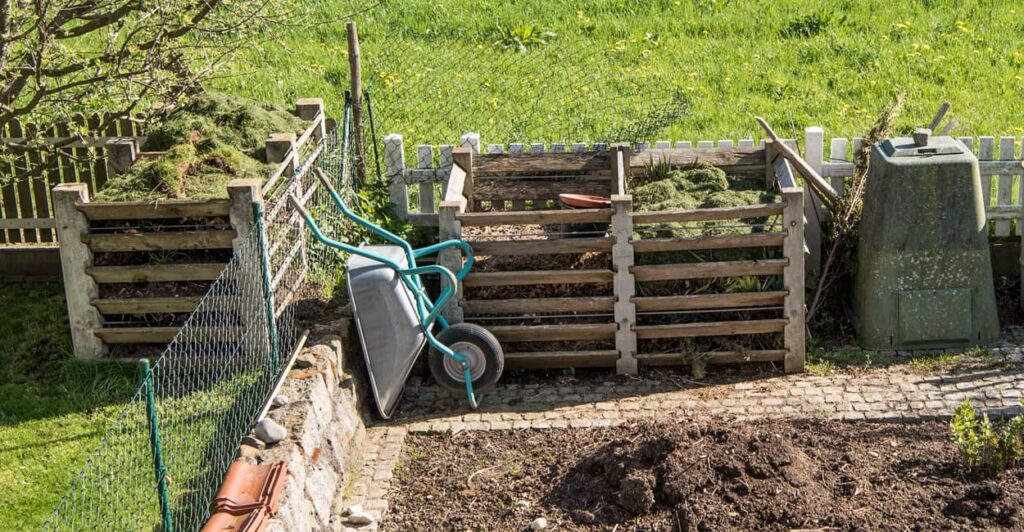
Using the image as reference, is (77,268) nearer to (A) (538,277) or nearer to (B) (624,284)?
(A) (538,277)

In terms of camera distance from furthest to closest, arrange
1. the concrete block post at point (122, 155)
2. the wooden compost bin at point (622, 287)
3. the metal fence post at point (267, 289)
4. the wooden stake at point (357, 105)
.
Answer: the wooden stake at point (357, 105), the concrete block post at point (122, 155), the wooden compost bin at point (622, 287), the metal fence post at point (267, 289)

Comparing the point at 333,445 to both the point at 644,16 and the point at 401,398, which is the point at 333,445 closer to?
the point at 401,398

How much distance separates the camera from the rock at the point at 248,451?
659cm

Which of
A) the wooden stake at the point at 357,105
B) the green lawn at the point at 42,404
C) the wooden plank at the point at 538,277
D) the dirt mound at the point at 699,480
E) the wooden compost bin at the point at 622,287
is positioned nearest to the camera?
the dirt mound at the point at 699,480

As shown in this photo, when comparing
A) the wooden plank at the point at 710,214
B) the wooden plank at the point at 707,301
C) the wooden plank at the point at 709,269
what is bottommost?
the wooden plank at the point at 707,301

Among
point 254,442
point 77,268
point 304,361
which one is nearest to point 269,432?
point 254,442

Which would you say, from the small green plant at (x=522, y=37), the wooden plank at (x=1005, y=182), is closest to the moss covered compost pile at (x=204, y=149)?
the small green plant at (x=522, y=37)

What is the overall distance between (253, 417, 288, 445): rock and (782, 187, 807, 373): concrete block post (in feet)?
12.5

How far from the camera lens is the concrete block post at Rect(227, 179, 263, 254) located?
8094mm

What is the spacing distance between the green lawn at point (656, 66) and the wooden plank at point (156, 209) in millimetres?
3232

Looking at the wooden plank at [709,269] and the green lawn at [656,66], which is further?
the green lawn at [656,66]

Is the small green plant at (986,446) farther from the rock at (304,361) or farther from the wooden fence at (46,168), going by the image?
the wooden fence at (46,168)

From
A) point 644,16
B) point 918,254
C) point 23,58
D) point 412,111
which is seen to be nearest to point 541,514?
point 918,254

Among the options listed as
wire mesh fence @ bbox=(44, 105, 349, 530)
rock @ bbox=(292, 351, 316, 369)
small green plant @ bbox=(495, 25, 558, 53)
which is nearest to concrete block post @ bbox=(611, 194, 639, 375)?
wire mesh fence @ bbox=(44, 105, 349, 530)
